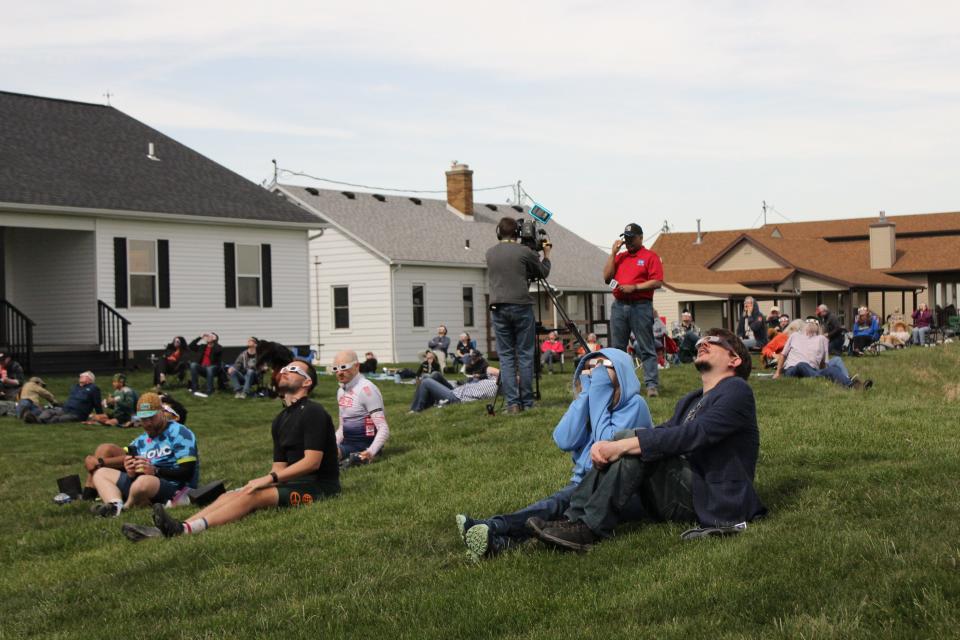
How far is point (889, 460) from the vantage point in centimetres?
917

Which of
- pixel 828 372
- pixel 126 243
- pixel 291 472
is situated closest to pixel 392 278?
pixel 126 243

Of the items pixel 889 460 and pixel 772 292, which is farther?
pixel 772 292

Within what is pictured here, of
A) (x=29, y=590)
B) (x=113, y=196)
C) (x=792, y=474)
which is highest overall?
(x=113, y=196)

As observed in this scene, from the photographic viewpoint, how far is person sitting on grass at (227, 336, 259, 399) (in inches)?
966

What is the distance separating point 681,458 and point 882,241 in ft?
195

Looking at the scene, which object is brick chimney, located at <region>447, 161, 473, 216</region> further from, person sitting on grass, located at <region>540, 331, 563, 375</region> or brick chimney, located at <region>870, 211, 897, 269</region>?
brick chimney, located at <region>870, 211, 897, 269</region>

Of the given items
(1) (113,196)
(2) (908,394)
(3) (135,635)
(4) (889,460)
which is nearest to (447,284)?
(1) (113,196)

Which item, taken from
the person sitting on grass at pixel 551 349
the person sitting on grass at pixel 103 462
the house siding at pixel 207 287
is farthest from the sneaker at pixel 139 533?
the person sitting on grass at pixel 551 349

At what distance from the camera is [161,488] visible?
1109 centimetres

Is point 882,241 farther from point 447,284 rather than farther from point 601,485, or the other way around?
point 601,485

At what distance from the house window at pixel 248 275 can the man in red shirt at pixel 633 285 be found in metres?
17.7

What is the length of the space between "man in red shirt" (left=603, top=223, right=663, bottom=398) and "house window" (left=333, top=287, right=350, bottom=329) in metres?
25.3

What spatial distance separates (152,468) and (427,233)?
3135 centimetres

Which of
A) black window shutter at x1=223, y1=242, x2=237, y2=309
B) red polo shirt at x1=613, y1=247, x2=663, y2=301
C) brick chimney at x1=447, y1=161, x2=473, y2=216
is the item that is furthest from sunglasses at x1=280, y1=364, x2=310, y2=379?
brick chimney at x1=447, y1=161, x2=473, y2=216
